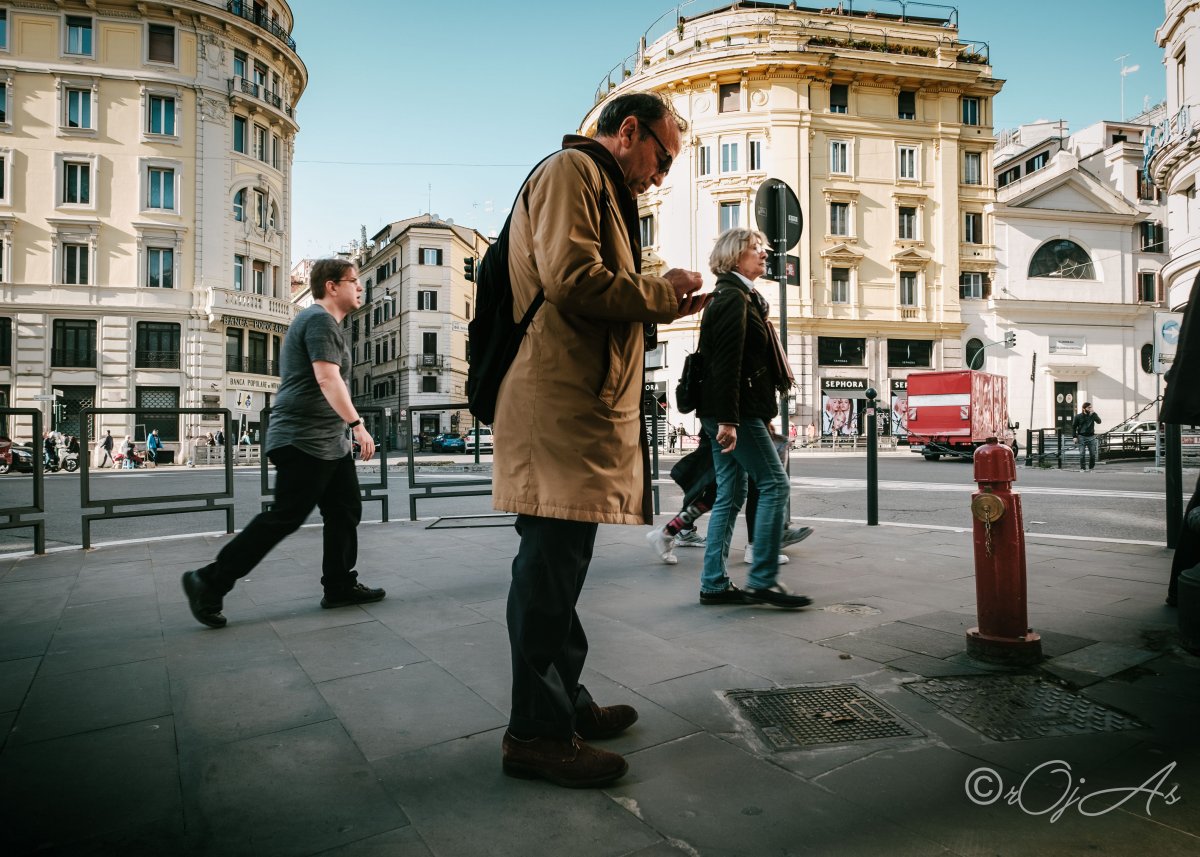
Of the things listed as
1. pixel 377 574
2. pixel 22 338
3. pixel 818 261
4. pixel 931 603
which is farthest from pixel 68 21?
pixel 931 603

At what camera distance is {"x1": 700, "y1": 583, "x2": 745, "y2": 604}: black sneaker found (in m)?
4.06

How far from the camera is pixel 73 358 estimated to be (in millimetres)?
33438

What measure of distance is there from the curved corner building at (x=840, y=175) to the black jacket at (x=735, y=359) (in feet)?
105

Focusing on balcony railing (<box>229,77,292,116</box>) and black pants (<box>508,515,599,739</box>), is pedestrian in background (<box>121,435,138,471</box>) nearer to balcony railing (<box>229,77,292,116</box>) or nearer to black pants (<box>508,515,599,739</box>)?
balcony railing (<box>229,77,292,116</box>)

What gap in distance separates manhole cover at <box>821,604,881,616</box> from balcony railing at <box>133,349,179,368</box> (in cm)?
3699

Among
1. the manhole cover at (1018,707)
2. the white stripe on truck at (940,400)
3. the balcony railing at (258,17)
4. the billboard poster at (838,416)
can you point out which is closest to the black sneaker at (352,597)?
the manhole cover at (1018,707)

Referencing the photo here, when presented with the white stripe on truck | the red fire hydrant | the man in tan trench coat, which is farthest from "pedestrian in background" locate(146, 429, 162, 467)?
the red fire hydrant

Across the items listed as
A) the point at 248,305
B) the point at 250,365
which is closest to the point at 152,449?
the point at 250,365

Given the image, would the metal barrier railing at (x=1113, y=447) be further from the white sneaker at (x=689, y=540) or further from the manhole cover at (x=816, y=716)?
the manhole cover at (x=816, y=716)

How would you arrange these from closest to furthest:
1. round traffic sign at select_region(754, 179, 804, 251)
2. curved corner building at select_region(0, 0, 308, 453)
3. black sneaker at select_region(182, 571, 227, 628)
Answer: black sneaker at select_region(182, 571, 227, 628)
round traffic sign at select_region(754, 179, 804, 251)
curved corner building at select_region(0, 0, 308, 453)

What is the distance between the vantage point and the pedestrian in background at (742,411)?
13.1 feet

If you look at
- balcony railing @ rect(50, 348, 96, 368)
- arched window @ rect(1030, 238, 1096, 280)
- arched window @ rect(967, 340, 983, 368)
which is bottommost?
balcony railing @ rect(50, 348, 96, 368)

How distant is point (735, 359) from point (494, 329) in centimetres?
200

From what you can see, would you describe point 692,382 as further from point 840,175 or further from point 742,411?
point 840,175
